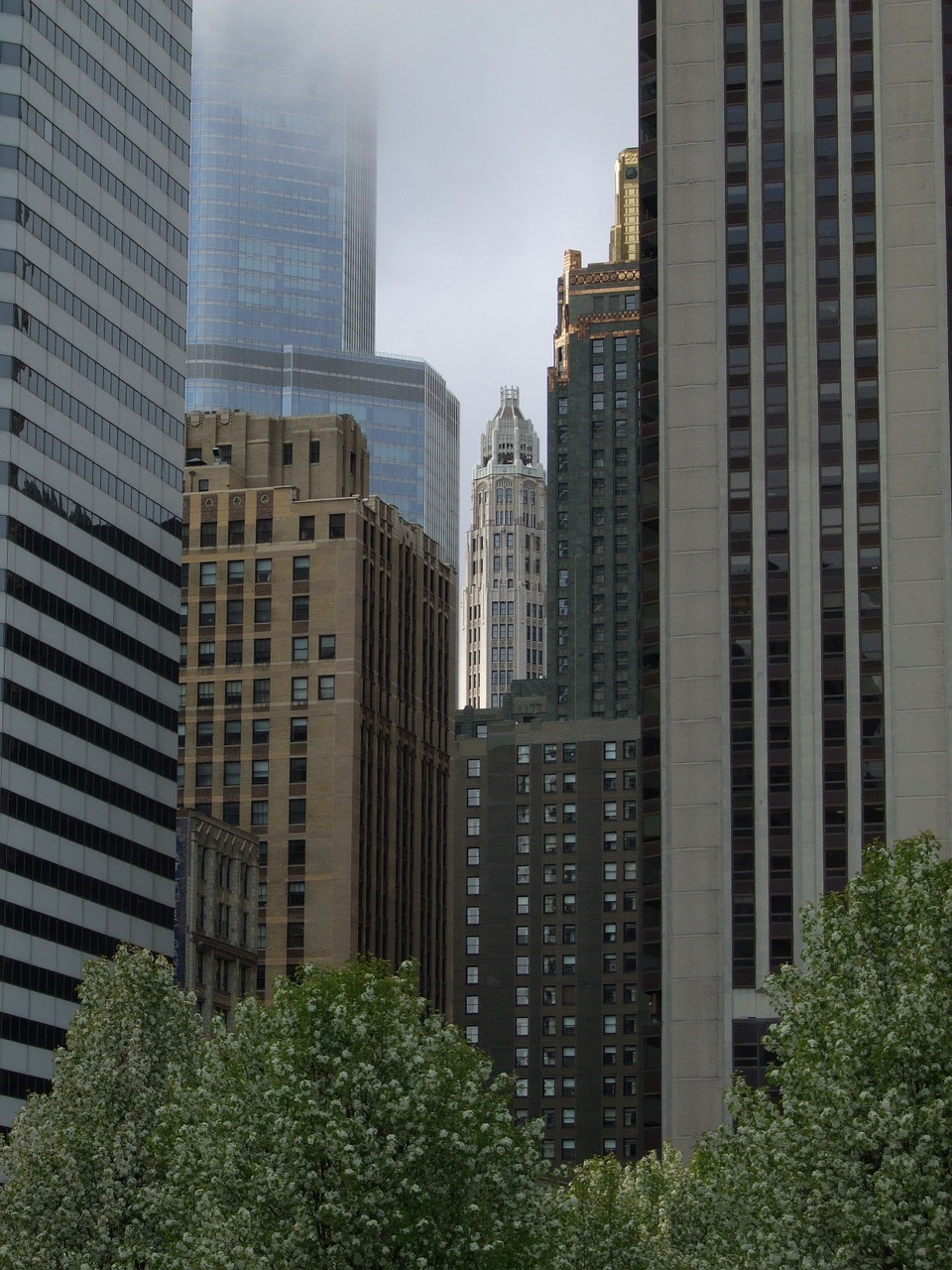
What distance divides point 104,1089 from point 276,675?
112 meters

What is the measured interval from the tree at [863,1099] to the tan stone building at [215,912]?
9915 centimetres

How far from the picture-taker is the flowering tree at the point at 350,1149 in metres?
68.1

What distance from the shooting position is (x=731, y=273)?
16450cm

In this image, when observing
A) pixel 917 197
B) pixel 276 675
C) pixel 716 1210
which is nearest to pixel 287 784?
pixel 276 675

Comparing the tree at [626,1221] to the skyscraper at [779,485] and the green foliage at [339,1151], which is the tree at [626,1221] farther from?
the green foliage at [339,1151]

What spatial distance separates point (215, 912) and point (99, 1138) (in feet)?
286

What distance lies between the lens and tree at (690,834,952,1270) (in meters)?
61.6

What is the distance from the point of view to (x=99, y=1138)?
84500 millimetres

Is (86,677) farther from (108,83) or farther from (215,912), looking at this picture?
(108,83)

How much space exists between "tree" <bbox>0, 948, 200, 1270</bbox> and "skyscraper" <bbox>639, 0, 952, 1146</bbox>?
69.4 meters

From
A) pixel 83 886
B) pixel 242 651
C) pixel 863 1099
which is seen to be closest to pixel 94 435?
pixel 83 886

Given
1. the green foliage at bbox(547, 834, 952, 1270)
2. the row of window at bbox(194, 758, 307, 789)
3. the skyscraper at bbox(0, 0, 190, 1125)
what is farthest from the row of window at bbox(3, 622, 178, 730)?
the green foliage at bbox(547, 834, 952, 1270)

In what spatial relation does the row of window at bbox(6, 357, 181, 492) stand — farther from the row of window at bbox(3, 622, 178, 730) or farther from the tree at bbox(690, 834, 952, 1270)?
the tree at bbox(690, 834, 952, 1270)

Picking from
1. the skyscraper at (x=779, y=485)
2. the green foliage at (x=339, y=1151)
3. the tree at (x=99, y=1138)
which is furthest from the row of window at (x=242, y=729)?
the green foliage at (x=339, y=1151)
